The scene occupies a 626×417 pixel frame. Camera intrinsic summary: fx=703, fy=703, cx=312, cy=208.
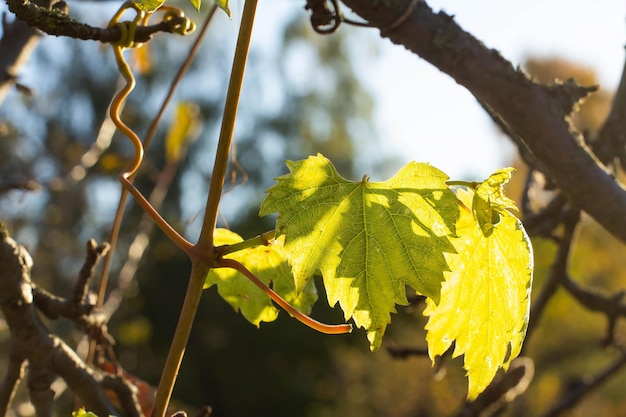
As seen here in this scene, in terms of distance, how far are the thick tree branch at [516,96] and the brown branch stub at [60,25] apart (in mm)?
233

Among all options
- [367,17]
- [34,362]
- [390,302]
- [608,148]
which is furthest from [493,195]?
[608,148]

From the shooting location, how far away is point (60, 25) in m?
0.64

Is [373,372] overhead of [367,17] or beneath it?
beneath

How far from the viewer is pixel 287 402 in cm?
999

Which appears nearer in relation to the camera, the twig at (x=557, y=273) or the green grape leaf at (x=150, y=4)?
the green grape leaf at (x=150, y=4)

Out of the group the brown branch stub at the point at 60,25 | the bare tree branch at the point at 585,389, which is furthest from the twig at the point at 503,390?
the brown branch stub at the point at 60,25

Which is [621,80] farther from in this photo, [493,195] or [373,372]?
[373,372]

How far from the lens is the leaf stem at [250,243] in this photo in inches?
22.7

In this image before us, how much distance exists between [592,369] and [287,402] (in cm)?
446

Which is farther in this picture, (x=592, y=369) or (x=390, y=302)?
(x=592, y=369)

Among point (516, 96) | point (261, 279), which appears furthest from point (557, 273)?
point (261, 279)

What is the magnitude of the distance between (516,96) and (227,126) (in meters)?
0.35

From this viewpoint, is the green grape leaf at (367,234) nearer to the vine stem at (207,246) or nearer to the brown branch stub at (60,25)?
the vine stem at (207,246)

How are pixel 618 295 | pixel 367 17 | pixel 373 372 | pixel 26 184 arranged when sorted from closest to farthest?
pixel 367 17, pixel 26 184, pixel 618 295, pixel 373 372
